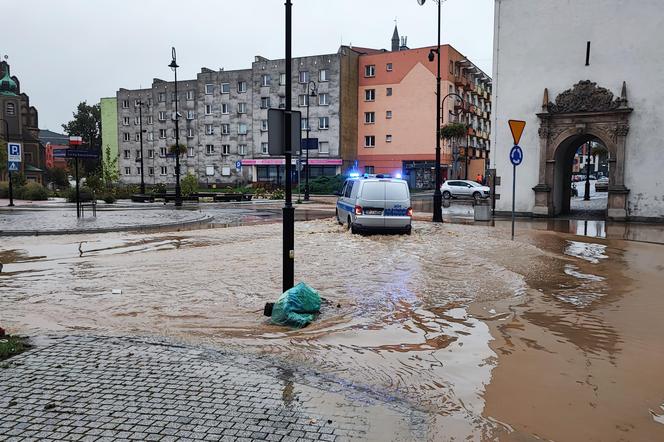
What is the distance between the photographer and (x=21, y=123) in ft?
247

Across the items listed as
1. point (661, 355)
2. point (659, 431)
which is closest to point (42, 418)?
point (659, 431)

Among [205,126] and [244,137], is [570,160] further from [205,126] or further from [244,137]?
[205,126]

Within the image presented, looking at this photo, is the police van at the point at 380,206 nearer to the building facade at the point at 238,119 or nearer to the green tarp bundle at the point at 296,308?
the green tarp bundle at the point at 296,308

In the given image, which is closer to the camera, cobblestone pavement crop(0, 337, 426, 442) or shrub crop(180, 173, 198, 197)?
cobblestone pavement crop(0, 337, 426, 442)

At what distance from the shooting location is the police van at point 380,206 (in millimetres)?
15234

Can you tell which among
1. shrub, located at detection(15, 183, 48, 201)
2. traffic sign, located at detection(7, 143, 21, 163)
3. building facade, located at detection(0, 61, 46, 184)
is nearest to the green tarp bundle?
traffic sign, located at detection(7, 143, 21, 163)

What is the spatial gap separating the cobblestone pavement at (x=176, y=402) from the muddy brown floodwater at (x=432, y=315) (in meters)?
0.47

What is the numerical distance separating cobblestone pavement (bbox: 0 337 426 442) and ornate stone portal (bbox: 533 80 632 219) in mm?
21293

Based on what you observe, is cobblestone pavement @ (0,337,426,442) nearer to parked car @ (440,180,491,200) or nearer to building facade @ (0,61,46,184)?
parked car @ (440,180,491,200)

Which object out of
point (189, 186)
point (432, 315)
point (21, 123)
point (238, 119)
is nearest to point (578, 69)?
point (432, 315)

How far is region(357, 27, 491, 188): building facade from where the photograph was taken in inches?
2224

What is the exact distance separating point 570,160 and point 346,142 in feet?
117

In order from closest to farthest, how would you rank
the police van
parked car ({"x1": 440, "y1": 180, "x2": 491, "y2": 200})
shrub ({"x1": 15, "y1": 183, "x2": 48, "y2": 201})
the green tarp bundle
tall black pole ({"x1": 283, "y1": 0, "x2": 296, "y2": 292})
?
the green tarp bundle < tall black pole ({"x1": 283, "y1": 0, "x2": 296, "y2": 292}) < the police van < shrub ({"x1": 15, "y1": 183, "x2": 48, "y2": 201}) < parked car ({"x1": 440, "y1": 180, "x2": 491, "y2": 200})

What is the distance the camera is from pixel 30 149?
77250mm
